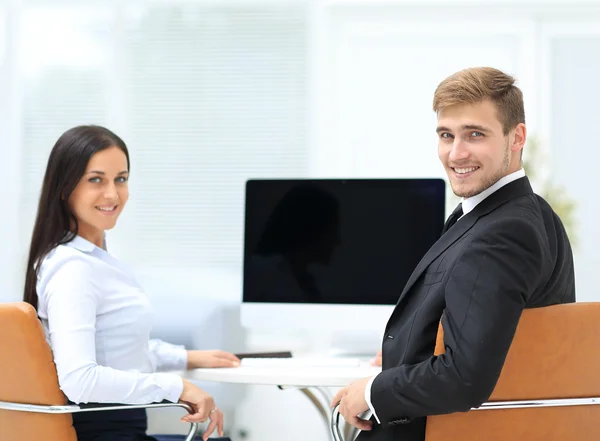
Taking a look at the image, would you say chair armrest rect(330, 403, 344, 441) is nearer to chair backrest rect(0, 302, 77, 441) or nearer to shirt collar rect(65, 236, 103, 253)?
chair backrest rect(0, 302, 77, 441)

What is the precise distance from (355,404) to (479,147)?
67cm

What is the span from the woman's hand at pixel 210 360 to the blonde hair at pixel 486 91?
1.22m

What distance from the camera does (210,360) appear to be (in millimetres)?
2623

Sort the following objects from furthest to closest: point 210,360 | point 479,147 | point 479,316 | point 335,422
Result: point 210,360 → point 335,422 → point 479,147 → point 479,316

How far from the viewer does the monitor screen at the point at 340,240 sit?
2973 mm

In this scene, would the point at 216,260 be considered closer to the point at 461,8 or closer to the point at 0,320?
the point at 461,8

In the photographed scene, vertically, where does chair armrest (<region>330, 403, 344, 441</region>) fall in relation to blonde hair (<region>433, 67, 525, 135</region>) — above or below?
below

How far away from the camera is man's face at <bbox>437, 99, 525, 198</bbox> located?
1.84 meters

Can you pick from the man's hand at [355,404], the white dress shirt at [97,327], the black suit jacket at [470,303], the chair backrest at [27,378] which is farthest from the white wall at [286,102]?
the black suit jacket at [470,303]

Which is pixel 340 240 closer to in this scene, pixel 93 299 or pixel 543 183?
pixel 93 299

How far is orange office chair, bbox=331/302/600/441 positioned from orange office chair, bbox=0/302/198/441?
38.7 inches

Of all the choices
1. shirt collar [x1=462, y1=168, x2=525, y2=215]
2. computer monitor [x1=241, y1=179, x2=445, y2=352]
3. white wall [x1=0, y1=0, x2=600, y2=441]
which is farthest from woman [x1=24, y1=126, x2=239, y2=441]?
white wall [x1=0, y1=0, x2=600, y2=441]

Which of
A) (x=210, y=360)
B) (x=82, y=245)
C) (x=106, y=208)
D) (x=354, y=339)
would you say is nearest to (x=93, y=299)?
(x=82, y=245)

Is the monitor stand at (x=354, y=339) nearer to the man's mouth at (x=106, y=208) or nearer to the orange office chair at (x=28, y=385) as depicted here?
the man's mouth at (x=106, y=208)
